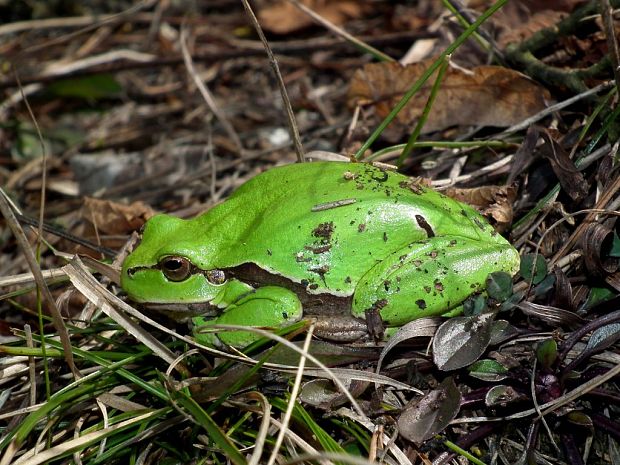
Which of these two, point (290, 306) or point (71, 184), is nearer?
point (290, 306)

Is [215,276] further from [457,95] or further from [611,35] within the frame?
[611,35]

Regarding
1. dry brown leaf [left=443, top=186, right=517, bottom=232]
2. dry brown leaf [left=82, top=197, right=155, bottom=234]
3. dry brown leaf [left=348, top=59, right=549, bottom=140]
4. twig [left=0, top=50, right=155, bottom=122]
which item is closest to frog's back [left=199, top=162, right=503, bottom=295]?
dry brown leaf [left=443, top=186, right=517, bottom=232]

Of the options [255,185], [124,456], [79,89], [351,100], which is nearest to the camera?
[124,456]

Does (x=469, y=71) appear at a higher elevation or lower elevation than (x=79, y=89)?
higher

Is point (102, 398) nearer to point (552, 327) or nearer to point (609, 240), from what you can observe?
point (552, 327)

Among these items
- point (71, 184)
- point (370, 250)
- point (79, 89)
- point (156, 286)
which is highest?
point (370, 250)

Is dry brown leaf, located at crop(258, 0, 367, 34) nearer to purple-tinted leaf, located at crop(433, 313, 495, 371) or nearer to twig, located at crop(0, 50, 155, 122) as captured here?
twig, located at crop(0, 50, 155, 122)

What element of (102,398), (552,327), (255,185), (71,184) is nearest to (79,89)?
(71,184)
